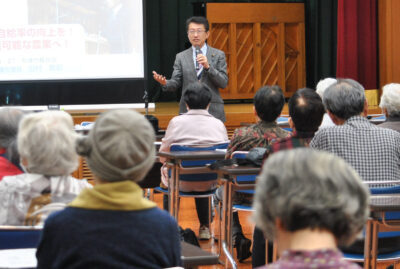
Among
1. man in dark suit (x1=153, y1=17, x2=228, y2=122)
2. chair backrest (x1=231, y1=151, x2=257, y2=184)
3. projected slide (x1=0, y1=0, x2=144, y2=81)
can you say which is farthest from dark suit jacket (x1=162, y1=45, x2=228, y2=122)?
chair backrest (x1=231, y1=151, x2=257, y2=184)

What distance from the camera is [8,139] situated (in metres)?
Result: 2.50

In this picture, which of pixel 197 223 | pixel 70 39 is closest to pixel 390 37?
pixel 70 39

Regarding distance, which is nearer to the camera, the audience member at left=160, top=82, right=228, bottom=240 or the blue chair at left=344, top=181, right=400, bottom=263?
the blue chair at left=344, top=181, right=400, bottom=263

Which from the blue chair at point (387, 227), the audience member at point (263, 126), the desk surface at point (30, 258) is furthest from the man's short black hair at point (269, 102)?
the desk surface at point (30, 258)

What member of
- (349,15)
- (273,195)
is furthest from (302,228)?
(349,15)

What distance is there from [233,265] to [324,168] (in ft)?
8.73

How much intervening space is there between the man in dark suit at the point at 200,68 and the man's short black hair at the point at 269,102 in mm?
1954

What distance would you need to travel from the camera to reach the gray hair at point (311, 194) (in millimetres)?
1074

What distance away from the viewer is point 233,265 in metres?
3.66

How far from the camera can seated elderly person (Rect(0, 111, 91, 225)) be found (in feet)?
6.37

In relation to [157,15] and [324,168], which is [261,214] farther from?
[157,15]

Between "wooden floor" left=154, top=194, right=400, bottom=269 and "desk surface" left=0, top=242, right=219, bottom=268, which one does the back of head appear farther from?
"wooden floor" left=154, top=194, right=400, bottom=269

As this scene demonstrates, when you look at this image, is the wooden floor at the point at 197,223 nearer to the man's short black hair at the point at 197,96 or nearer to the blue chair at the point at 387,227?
the man's short black hair at the point at 197,96

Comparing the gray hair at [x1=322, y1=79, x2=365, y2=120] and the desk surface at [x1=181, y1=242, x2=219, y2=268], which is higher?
the gray hair at [x1=322, y1=79, x2=365, y2=120]
